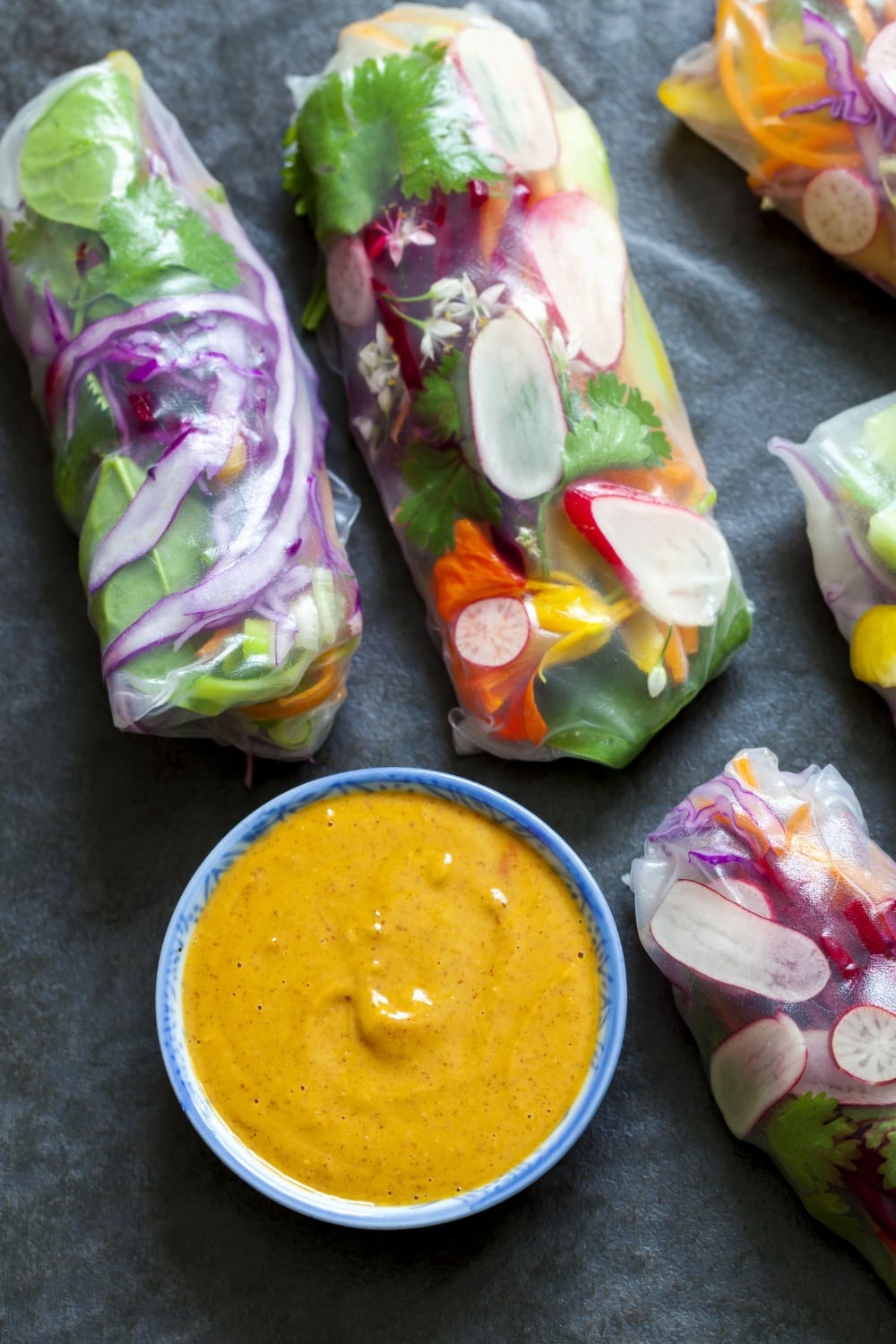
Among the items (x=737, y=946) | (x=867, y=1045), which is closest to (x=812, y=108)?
(x=737, y=946)

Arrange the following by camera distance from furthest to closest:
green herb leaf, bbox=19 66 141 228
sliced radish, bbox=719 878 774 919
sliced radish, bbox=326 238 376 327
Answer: sliced radish, bbox=326 238 376 327
green herb leaf, bbox=19 66 141 228
sliced radish, bbox=719 878 774 919

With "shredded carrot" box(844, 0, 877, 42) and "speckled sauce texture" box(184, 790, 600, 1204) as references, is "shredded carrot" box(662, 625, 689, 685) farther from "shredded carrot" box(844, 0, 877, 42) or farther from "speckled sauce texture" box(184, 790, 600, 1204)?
"shredded carrot" box(844, 0, 877, 42)

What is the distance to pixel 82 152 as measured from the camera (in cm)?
207

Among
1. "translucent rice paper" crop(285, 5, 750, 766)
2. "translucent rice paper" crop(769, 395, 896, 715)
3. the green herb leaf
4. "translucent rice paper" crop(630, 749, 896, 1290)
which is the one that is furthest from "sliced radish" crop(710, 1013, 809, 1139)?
the green herb leaf

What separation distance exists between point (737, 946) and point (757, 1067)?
16cm

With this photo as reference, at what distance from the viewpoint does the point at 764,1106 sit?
1.93 m

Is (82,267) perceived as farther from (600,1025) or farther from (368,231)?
(600,1025)

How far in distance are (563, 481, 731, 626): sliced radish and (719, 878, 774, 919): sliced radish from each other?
1.19 ft

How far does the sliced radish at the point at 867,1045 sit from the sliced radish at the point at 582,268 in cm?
94

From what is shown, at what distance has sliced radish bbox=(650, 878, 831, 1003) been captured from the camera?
6.28 ft

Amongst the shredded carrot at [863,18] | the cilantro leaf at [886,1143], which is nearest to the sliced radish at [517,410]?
the shredded carrot at [863,18]

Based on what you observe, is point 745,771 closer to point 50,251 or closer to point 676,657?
point 676,657

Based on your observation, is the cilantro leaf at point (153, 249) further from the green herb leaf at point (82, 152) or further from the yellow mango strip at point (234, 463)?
the yellow mango strip at point (234, 463)

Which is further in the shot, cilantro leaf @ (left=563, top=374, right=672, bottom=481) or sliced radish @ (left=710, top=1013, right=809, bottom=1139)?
cilantro leaf @ (left=563, top=374, right=672, bottom=481)
